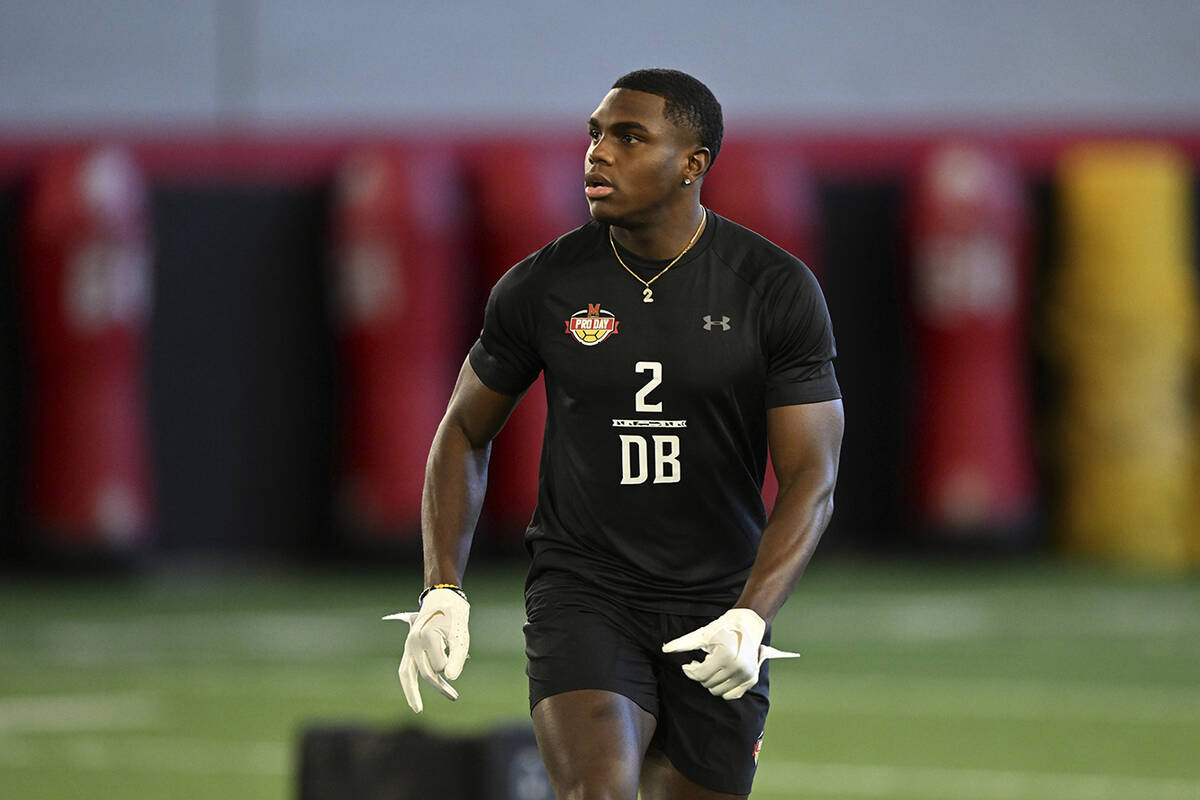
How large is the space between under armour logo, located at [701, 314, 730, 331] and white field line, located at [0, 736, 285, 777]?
449 cm

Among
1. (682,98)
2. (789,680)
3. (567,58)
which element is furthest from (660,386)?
(567,58)

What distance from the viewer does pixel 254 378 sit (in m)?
14.6

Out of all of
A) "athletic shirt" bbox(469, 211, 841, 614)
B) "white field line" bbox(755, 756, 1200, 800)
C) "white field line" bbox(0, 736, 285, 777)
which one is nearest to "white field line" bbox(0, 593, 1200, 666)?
"white field line" bbox(0, 736, 285, 777)

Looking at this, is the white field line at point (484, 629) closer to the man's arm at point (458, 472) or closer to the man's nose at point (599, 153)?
the man's arm at point (458, 472)

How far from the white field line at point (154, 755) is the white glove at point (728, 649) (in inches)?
179

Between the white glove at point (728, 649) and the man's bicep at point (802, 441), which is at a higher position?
the man's bicep at point (802, 441)

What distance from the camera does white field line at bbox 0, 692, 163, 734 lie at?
960 centimetres

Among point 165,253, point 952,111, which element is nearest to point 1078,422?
point 952,111

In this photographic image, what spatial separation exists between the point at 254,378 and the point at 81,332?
145cm

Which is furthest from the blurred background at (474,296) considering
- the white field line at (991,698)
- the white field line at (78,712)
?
the white field line at (78,712)

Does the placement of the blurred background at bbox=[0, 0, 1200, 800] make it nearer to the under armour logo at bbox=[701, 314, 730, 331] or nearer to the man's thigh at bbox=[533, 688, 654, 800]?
the man's thigh at bbox=[533, 688, 654, 800]

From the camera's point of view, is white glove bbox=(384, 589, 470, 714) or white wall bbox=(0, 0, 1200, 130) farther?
white wall bbox=(0, 0, 1200, 130)

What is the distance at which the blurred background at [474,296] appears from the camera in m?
13.6

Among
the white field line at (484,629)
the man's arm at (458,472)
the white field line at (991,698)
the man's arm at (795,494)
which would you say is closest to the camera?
the man's arm at (795,494)
